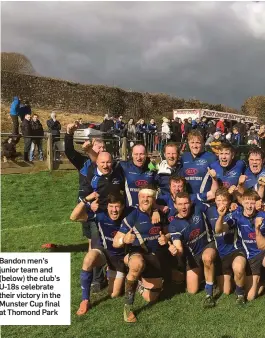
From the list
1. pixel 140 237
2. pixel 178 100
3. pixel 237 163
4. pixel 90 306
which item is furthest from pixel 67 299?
pixel 178 100

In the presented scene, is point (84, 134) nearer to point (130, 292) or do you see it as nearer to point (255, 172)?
point (255, 172)

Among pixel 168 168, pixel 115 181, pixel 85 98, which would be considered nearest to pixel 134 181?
pixel 115 181

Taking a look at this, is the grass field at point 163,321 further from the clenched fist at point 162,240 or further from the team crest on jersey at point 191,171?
the team crest on jersey at point 191,171

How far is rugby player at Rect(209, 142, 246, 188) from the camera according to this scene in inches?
239

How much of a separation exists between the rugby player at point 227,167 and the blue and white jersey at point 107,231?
1.71 metres

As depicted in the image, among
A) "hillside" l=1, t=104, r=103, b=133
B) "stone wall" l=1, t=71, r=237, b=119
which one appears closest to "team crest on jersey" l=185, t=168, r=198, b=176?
"hillside" l=1, t=104, r=103, b=133

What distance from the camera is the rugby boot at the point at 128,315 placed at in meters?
A: 4.92

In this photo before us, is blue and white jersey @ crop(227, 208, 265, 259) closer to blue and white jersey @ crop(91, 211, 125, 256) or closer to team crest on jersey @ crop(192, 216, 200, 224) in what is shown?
team crest on jersey @ crop(192, 216, 200, 224)

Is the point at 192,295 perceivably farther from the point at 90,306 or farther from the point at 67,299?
the point at 67,299

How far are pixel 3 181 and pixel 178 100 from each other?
88.5ft

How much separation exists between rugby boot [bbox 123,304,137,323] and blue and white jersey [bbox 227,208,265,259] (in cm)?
170

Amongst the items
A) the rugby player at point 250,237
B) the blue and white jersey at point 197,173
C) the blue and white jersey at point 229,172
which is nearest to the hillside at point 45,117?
the blue and white jersey at point 197,173

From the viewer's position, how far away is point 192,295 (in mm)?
5590

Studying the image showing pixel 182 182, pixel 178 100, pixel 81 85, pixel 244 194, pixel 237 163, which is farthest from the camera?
pixel 178 100
